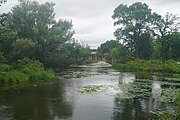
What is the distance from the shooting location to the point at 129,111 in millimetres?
17953

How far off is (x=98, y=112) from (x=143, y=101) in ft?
16.4

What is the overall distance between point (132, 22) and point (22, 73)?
49.8 meters

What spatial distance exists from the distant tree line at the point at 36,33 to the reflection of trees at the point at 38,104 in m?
19.3

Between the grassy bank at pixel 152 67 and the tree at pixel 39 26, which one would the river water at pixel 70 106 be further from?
the grassy bank at pixel 152 67

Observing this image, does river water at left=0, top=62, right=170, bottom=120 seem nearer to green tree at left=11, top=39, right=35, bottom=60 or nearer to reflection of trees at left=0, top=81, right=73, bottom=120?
reflection of trees at left=0, top=81, right=73, bottom=120

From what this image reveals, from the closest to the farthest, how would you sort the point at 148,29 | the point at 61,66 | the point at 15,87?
the point at 15,87
the point at 61,66
the point at 148,29

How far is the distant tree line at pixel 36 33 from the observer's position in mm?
44500

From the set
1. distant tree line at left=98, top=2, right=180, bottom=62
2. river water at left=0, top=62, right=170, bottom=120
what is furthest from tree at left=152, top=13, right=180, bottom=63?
river water at left=0, top=62, right=170, bottom=120

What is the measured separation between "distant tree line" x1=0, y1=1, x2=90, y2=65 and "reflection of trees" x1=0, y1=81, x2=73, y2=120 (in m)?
19.3

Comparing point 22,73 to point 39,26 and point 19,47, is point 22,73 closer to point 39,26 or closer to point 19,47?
point 19,47

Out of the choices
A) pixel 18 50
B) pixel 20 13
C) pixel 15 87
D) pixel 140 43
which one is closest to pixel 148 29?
pixel 140 43

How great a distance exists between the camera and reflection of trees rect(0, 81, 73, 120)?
1638 cm

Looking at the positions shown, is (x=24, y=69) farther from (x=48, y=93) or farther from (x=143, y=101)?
(x=143, y=101)

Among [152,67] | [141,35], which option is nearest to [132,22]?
[141,35]
